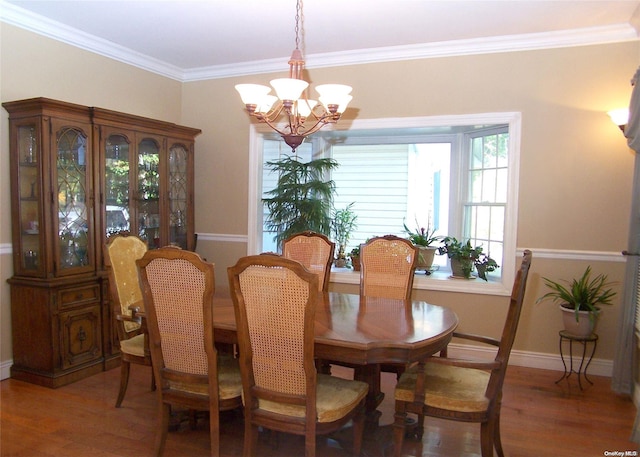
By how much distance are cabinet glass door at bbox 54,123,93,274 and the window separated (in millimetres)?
1657

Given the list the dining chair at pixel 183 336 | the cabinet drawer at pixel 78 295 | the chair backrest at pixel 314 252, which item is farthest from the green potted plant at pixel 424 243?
the cabinet drawer at pixel 78 295

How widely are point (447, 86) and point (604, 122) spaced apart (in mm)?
1270

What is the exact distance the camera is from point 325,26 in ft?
11.9

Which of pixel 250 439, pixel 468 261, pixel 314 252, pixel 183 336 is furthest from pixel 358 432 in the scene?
pixel 468 261

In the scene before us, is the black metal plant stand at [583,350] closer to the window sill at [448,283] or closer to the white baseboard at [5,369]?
the window sill at [448,283]

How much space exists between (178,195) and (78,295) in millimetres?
1420

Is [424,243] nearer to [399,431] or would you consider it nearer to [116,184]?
[399,431]

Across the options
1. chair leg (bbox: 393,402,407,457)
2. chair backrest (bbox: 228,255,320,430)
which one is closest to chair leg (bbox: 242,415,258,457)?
chair backrest (bbox: 228,255,320,430)

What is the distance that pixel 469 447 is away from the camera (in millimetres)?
2607

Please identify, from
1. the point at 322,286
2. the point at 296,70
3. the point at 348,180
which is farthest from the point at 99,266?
the point at 348,180

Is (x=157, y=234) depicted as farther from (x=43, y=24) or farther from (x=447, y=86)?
(x=447, y=86)

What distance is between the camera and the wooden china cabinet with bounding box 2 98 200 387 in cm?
336

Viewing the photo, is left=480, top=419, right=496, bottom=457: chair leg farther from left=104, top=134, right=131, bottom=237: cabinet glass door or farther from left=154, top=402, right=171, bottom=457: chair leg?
left=104, top=134, right=131, bottom=237: cabinet glass door

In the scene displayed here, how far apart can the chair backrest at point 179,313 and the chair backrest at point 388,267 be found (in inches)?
54.1
